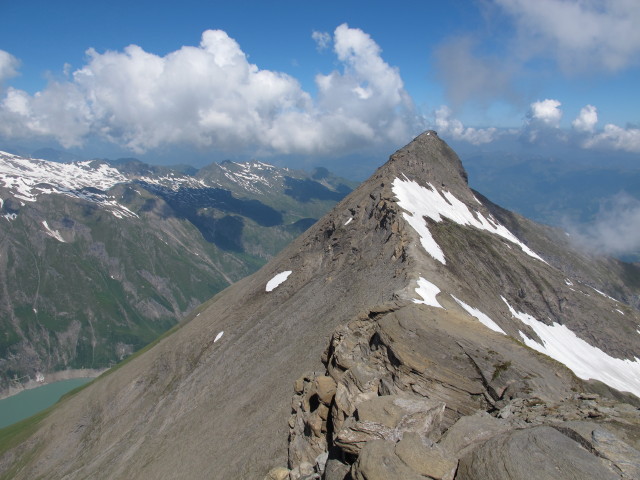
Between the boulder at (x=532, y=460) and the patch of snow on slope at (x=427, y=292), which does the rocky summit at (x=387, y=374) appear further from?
the patch of snow on slope at (x=427, y=292)

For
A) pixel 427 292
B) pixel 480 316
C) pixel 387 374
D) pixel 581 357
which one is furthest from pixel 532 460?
pixel 581 357

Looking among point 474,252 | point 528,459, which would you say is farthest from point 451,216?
point 528,459

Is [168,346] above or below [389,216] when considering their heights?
below

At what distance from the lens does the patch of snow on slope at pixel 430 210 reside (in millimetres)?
67938

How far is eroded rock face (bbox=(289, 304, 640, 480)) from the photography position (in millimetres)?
14086

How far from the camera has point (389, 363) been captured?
27578mm

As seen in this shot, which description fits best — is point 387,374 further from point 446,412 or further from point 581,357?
point 581,357

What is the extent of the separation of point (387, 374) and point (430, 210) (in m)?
65.8

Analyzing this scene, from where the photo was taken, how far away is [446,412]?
22.8 m

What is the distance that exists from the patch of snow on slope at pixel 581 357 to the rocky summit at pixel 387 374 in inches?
19.9

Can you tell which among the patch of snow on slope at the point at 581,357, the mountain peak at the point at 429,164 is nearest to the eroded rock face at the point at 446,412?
the patch of snow on slope at the point at 581,357

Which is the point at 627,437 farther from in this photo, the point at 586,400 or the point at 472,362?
the point at 472,362

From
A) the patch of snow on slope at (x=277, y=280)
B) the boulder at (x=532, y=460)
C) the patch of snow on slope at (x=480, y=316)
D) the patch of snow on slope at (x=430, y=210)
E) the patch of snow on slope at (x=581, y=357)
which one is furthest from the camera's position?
the patch of snow on slope at (x=277, y=280)

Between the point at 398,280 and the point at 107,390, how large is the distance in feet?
257
